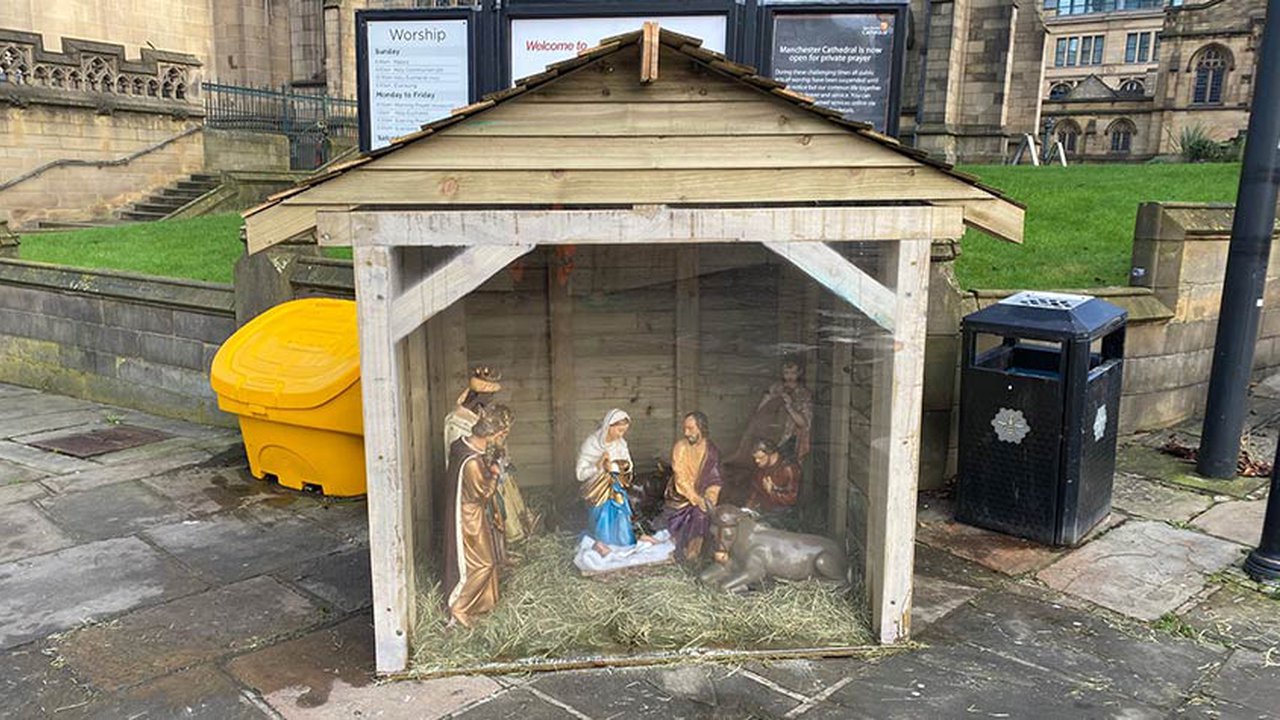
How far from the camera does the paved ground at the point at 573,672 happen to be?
12.4ft

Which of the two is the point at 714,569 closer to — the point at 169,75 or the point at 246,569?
the point at 246,569

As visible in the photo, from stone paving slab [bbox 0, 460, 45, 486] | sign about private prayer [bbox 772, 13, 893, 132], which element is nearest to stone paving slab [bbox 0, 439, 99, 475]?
stone paving slab [bbox 0, 460, 45, 486]

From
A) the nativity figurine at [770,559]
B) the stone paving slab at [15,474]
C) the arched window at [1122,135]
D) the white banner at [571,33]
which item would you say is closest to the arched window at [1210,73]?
the arched window at [1122,135]

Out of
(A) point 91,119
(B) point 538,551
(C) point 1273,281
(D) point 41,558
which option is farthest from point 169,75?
(C) point 1273,281

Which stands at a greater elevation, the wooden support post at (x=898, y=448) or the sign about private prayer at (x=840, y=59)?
the sign about private prayer at (x=840, y=59)

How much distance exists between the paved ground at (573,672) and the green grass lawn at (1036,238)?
2748mm

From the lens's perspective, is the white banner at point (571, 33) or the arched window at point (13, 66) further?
the arched window at point (13, 66)

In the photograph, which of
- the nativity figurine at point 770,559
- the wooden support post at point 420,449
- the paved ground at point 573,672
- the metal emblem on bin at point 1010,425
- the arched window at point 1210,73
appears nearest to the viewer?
the paved ground at point 573,672

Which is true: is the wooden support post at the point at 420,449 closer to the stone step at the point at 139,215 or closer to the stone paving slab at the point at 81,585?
the stone paving slab at the point at 81,585

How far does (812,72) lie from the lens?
5875 mm

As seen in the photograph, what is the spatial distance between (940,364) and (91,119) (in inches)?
697

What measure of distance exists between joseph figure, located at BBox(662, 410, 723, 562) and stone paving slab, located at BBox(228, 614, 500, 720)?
1.36m

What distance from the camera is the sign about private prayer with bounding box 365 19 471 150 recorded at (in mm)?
6191

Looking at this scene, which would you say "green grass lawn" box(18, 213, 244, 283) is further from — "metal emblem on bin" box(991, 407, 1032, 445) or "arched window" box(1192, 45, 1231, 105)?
"arched window" box(1192, 45, 1231, 105)
